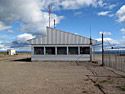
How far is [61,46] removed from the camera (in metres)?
19.2

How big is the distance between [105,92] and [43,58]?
14.7m

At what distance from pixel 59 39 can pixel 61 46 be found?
3.52ft

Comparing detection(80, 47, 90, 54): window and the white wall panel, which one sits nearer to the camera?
the white wall panel

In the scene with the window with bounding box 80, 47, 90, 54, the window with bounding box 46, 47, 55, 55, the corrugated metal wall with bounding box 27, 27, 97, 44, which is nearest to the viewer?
the corrugated metal wall with bounding box 27, 27, 97, 44

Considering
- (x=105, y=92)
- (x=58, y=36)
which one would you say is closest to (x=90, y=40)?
(x=58, y=36)

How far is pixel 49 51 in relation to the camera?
1934cm

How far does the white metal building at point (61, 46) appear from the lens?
18969mm

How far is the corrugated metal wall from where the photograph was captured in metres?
18.9

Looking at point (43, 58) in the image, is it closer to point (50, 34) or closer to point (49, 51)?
point (49, 51)

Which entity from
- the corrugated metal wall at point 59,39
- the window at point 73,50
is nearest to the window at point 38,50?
the corrugated metal wall at point 59,39

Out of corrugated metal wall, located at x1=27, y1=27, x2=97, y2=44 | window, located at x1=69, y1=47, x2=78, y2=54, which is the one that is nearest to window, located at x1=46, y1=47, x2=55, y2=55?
corrugated metal wall, located at x1=27, y1=27, x2=97, y2=44

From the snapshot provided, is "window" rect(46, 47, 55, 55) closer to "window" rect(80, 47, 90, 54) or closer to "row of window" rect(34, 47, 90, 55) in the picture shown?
"row of window" rect(34, 47, 90, 55)

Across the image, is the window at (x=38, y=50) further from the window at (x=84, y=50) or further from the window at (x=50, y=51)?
the window at (x=84, y=50)

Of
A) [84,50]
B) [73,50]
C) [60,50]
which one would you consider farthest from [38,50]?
[84,50]
